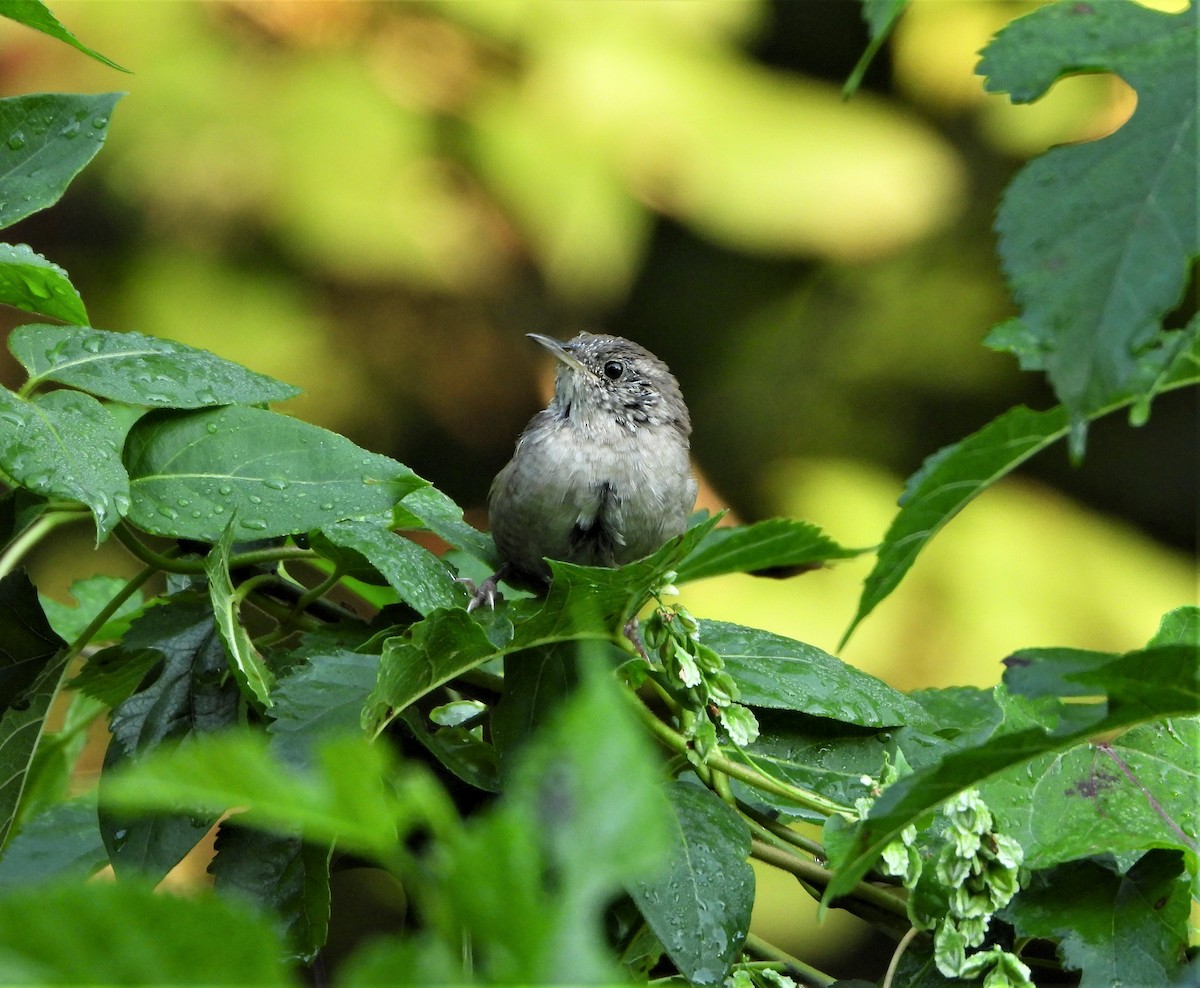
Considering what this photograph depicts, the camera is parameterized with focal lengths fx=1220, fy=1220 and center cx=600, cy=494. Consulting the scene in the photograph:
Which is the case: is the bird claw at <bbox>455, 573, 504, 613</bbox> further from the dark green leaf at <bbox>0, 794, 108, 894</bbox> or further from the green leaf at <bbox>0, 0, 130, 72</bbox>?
the green leaf at <bbox>0, 0, 130, 72</bbox>

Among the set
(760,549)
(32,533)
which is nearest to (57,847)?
(32,533)

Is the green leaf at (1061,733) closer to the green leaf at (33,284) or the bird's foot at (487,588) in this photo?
the green leaf at (33,284)

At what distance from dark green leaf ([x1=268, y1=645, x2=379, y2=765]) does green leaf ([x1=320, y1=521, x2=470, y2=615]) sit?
75 mm

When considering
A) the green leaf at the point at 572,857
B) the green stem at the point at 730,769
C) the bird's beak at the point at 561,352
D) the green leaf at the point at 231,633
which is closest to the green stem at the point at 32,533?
the green leaf at the point at 231,633

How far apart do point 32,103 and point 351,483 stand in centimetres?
50

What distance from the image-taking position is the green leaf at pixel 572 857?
0.37 metres

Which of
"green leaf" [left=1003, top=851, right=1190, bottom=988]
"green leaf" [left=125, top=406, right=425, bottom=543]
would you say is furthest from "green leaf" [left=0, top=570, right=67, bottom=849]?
"green leaf" [left=1003, top=851, right=1190, bottom=988]

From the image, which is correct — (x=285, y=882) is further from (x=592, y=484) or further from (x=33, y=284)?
(x=592, y=484)

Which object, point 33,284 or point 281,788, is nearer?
point 281,788

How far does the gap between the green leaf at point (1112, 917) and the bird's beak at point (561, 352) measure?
2.06 metres

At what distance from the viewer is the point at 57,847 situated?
138 centimetres

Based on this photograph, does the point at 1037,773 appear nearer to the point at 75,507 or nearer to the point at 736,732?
the point at 736,732

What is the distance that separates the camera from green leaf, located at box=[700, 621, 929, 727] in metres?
1.13

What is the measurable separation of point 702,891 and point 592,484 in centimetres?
149
